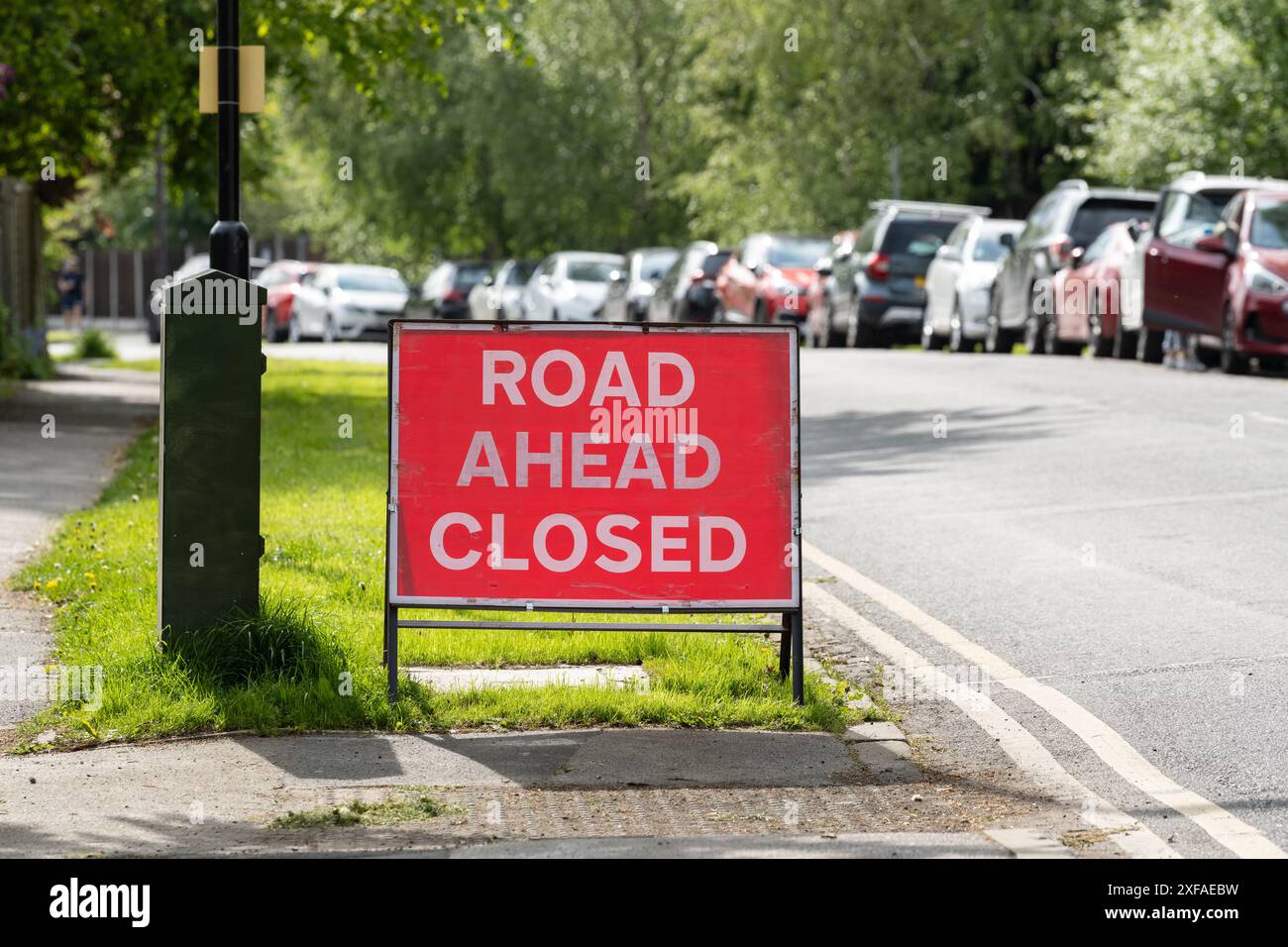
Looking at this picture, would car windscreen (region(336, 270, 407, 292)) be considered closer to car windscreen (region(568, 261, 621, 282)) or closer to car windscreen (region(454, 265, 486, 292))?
car windscreen (region(454, 265, 486, 292))

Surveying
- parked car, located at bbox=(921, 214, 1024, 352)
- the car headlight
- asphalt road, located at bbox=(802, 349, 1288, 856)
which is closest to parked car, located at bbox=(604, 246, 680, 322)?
parked car, located at bbox=(921, 214, 1024, 352)

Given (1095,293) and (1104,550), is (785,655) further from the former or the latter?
(1095,293)

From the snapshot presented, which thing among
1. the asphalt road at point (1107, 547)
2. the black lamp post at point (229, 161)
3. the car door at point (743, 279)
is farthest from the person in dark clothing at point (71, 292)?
the black lamp post at point (229, 161)

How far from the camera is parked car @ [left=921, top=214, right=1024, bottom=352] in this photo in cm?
2923

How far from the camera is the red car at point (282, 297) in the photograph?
1697 inches

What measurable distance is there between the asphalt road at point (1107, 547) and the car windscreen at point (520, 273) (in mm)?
22727

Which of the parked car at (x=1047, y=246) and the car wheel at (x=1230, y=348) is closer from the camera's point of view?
the car wheel at (x=1230, y=348)

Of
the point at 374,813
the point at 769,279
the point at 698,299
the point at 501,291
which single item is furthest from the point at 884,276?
the point at 374,813

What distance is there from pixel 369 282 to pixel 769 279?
39.8ft

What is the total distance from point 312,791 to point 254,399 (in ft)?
5.80

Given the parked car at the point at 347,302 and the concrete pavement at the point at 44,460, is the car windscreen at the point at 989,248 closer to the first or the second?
the concrete pavement at the point at 44,460

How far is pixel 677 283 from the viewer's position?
34.3m

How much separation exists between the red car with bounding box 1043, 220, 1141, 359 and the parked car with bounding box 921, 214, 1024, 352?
2209 millimetres

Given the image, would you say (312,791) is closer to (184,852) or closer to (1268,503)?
(184,852)
